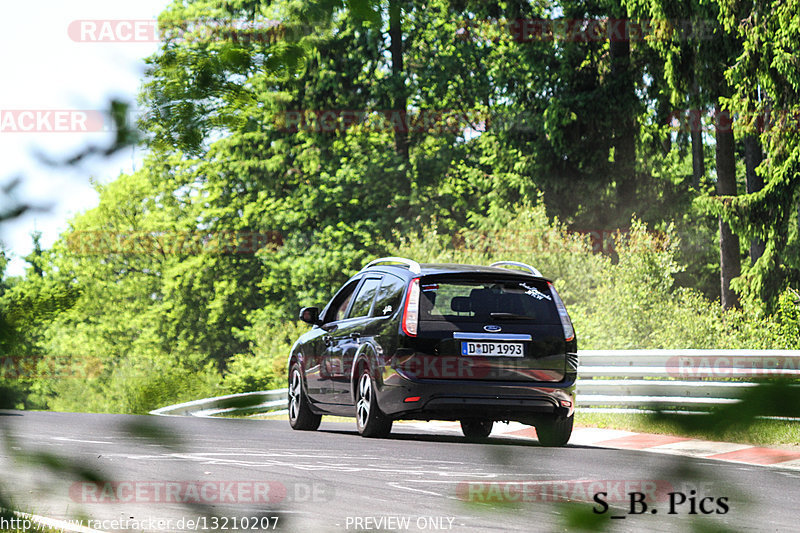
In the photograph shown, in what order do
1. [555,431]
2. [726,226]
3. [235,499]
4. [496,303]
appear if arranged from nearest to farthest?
[235,499]
[496,303]
[555,431]
[726,226]

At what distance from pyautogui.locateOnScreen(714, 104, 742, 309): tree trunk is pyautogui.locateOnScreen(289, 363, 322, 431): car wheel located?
17.8 metres

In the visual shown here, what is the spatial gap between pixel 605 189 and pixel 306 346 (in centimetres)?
2337

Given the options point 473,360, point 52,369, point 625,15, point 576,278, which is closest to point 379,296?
point 473,360

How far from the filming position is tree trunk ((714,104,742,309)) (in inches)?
1153

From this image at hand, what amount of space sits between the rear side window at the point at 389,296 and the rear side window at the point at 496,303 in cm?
28

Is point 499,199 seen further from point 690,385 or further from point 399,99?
point 690,385

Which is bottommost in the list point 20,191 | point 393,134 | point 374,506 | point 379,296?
point 374,506

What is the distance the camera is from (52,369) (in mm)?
2266

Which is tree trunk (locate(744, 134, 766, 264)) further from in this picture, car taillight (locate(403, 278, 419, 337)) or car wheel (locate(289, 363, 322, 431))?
car taillight (locate(403, 278, 419, 337))

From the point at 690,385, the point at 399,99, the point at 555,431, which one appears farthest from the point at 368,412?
the point at 399,99

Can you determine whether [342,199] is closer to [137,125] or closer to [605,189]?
[605,189]

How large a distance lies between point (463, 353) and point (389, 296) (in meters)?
1.12

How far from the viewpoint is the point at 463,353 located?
33.0ft

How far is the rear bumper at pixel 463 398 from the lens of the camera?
988cm
